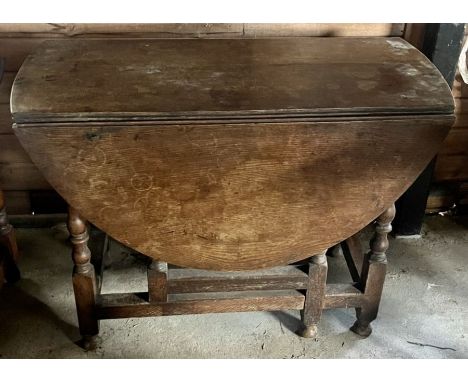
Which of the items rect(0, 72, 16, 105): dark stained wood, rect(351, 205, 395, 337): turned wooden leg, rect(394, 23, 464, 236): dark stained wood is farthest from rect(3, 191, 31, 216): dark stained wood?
rect(394, 23, 464, 236): dark stained wood

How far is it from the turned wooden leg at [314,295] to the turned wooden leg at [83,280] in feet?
2.27

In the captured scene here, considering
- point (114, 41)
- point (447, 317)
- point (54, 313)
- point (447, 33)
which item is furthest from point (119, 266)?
point (447, 33)

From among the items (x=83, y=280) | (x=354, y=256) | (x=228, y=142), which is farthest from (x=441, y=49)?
(x=83, y=280)

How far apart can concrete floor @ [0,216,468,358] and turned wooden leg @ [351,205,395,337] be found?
0.21 feet

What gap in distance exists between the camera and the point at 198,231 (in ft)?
5.28

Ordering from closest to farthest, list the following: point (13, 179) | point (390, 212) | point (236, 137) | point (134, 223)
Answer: point (236, 137)
point (134, 223)
point (390, 212)
point (13, 179)

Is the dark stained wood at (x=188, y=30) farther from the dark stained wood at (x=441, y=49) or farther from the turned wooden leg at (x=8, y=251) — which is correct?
the turned wooden leg at (x=8, y=251)

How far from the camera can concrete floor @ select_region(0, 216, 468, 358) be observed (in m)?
1.92

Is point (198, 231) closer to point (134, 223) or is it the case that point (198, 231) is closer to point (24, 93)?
point (134, 223)

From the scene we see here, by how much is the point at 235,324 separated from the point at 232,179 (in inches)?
27.8

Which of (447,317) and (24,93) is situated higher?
(24,93)

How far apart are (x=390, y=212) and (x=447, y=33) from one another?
0.71m

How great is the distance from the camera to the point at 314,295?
6.18 feet

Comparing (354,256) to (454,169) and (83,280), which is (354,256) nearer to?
(454,169)
